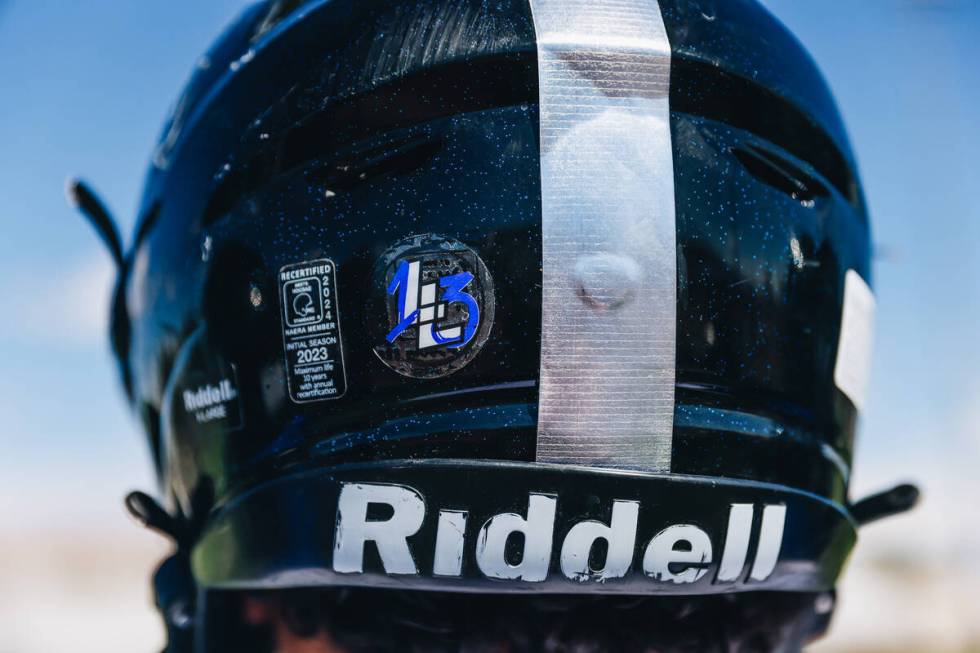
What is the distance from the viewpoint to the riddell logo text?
2.23ft

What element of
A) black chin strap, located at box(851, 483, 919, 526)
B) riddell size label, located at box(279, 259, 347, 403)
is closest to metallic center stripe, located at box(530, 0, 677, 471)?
riddell size label, located at box(279, 259, 347, 403)

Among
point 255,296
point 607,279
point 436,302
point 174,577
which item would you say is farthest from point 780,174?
point 174,577

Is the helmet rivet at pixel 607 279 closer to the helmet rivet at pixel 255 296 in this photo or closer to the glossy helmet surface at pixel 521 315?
the glossy helmet surface at pixel 521 315

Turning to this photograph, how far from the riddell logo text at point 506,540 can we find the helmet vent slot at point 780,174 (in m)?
0.30

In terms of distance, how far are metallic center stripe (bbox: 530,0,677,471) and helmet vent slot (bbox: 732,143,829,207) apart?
0.10m

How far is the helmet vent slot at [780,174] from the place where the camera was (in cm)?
78

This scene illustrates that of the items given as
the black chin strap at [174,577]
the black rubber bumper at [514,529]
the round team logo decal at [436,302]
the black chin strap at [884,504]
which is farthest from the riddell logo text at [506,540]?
the black chin strap at [884,504]

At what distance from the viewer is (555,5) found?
0.76 meters

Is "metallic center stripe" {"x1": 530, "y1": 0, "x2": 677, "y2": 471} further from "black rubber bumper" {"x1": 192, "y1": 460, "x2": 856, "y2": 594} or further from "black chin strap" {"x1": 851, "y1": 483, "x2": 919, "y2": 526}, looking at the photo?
"black chin strap" {"x1": 851, "y1": 483, "x2": 919, "y2": 526}

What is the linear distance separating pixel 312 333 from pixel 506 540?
8.5 inches

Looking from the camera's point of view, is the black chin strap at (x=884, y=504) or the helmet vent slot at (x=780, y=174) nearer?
the helmet vent slot at (x=780, y=174)

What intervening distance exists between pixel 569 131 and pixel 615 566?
33cm

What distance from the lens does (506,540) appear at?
2.23 feet

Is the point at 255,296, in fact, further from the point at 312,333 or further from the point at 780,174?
the point at 780,174
